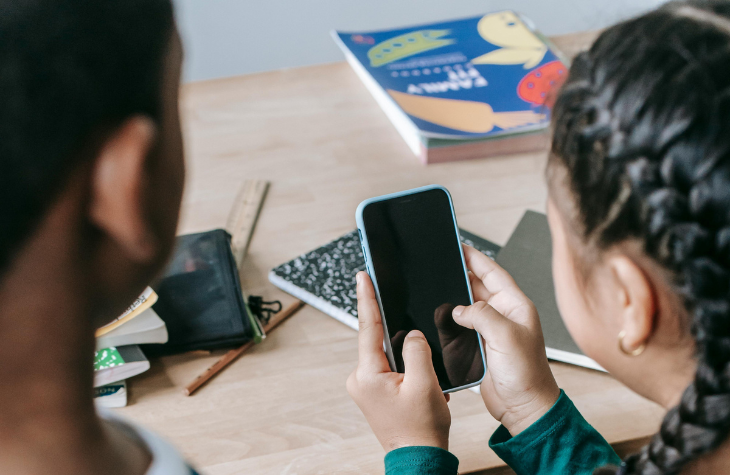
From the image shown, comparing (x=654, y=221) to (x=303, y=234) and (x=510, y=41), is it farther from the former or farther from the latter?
(x=510, y=41)

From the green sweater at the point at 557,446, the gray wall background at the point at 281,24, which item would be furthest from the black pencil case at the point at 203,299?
the gray wall background at the point at 281,24

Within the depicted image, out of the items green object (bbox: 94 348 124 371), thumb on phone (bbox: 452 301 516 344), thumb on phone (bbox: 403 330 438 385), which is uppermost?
thumb on phone (bbox: 452 301 516 344)

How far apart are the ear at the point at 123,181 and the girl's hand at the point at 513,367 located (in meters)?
0.39

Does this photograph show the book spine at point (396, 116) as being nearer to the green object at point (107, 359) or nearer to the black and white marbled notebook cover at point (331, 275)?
the black and white marbled notebook cover at point (331, 275)

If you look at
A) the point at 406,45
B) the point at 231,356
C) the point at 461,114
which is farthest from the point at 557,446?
the point at 406,45

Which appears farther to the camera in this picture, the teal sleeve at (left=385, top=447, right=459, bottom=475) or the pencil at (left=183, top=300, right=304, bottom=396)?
the pencil at (left=183, top=300, right=304, bottom=396)

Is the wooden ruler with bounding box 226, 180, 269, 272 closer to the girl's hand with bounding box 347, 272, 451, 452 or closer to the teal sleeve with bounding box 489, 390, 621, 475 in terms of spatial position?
the girl's hand with bounding box 347, 272, 451, 452

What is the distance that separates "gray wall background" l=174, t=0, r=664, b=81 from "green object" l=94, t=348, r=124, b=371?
3.42 feet

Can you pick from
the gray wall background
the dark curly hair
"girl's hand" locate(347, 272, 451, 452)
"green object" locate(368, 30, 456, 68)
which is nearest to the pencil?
"girl's hand" locate(347, 272, 451, 452)

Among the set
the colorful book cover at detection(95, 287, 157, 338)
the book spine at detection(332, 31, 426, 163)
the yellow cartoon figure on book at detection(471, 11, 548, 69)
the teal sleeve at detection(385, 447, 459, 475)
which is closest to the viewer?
the teal sleeve at detection(385, 447, 459, 475)

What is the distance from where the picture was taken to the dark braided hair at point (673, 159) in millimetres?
345

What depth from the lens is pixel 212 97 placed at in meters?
1.15

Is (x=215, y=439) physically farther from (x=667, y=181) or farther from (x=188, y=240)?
(x=667, y=181)

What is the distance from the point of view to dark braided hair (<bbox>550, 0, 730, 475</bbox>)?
35cm
